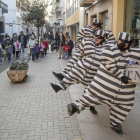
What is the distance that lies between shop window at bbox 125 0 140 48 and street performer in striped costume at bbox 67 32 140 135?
18.6 feet

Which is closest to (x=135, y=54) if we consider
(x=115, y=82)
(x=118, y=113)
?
(x=115, y=82)

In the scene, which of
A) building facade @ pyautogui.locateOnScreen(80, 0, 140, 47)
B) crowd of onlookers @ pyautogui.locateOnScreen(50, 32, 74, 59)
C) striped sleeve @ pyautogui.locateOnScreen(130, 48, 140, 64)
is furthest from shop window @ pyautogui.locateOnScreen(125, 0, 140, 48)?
crowd of onlookers @ pyautogui.locateOnScreen(50, 32, 74, 59)

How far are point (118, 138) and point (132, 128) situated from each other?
531mm

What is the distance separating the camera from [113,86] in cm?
332

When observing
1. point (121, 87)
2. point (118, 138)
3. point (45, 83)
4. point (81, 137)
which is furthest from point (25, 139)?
point (45, 83)

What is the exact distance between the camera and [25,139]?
3693 mm

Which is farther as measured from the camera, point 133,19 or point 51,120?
point 133,19

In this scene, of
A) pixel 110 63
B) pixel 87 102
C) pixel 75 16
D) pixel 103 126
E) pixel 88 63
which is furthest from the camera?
pixel 75 16

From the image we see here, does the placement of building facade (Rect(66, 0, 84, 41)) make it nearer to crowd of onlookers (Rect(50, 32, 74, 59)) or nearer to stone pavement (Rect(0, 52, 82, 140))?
crowd of onlookers (Rect(50, 32, 74, 59))

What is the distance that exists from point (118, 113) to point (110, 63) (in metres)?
0.86

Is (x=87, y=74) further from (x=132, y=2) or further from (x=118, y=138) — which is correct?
(x=132, y=2)

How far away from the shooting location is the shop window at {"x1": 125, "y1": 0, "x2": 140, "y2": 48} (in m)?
8.63

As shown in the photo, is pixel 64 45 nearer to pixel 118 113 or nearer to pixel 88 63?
pixel 88 63

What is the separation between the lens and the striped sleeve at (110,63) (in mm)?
3239
